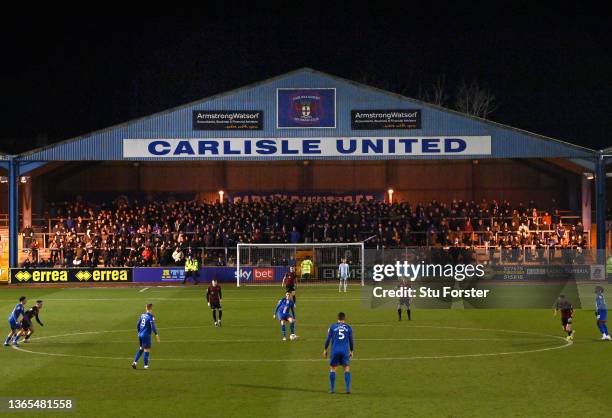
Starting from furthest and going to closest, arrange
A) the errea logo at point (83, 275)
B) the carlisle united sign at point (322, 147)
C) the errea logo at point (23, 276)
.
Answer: the carlisle united sign at point (322, 147)
the errea logo at point (83, 275)
the errea logo at point (23, 276)

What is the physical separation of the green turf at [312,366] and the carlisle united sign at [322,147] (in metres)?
18.2

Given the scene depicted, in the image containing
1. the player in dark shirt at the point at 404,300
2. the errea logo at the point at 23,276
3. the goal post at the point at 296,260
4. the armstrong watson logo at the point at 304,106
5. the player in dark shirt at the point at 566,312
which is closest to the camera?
the player in dark shirt at the point at 566,312

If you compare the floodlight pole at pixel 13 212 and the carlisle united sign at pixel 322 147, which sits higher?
the carlisle united sign at pixel 322 147

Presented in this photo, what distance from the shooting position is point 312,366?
27.2 metres

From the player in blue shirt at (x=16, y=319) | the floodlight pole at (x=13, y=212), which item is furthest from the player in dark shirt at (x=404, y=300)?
the floodlight pole at (x=13, y=212)

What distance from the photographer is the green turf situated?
21594 millimetres

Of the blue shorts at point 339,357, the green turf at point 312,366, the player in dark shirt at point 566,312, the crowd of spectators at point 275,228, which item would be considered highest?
the crowd of spectators at point 275,228

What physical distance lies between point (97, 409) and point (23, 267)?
3974cm

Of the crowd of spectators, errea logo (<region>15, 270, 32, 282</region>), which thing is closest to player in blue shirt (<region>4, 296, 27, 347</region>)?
the crowd of spectators

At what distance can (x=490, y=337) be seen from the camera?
3369cm

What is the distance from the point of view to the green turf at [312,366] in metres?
21.6

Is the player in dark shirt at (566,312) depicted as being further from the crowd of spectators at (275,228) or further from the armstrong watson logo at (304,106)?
the armstrong watson logo at (304,106)

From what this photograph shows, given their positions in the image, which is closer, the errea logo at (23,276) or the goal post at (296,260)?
the goal post at (296,260)

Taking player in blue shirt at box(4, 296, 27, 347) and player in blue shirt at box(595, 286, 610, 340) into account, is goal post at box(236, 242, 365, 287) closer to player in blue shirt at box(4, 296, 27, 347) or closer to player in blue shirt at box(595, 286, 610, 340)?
player in blue shirt at box(595, 286, 610, 340)
